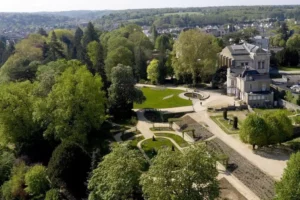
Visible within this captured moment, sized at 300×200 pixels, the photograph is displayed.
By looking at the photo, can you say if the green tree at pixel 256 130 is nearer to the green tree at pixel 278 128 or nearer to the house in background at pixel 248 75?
the green tree at pixel 278 128

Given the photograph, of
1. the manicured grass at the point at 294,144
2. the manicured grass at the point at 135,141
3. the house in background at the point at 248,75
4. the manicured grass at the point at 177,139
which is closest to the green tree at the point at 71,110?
the manicured grass at the point at 135,141

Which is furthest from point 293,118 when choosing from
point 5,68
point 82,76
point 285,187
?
point 5,68

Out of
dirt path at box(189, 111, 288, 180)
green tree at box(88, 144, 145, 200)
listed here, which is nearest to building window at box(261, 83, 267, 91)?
dirt path at box(189, 111, 288, 180)

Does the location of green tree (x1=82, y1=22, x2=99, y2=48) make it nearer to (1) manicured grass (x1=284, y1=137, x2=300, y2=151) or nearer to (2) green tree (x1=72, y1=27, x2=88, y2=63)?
(2) green tree (x1=72, y1=27, x2=88, y2=63)

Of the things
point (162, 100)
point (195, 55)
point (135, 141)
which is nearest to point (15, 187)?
point (135, 141)

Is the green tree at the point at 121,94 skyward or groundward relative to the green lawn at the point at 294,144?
skyward

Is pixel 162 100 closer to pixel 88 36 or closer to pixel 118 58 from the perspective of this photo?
pixel 118 58
